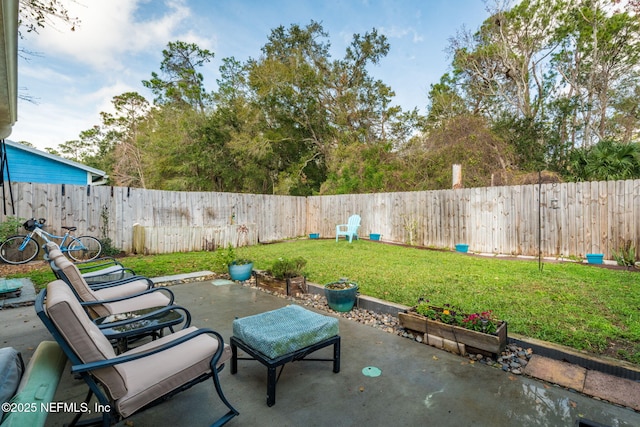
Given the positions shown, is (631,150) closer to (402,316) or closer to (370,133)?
(402,316)

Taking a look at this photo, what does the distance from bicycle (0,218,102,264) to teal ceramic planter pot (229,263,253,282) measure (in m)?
3.28

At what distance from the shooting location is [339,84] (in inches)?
575

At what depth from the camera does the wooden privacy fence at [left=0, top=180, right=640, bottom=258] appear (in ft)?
17.7

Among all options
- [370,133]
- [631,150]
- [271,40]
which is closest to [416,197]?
[631,150]

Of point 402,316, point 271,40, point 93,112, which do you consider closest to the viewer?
point 402,316

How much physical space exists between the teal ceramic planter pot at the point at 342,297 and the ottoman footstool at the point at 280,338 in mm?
966

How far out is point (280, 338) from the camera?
73.7 inches

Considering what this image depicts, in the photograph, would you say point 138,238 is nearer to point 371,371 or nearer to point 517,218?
point 371,371

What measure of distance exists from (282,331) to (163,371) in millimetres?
724

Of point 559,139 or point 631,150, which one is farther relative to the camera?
point 559,139

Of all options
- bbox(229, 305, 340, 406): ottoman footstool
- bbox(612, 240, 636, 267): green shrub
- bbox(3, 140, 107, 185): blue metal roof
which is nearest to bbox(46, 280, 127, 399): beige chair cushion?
bbox(229, 305, 340, 406): ottoman footstool

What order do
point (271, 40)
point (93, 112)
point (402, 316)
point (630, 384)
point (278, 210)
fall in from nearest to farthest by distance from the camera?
point (630, 384) → point (402, 316) → point (278, 210) → point (271, 40) → point (93, 112)

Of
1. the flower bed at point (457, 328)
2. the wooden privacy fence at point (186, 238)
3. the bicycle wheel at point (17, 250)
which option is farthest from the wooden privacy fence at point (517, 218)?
the bicycle wheel at point (17, 250)

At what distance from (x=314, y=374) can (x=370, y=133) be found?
43.9ft
